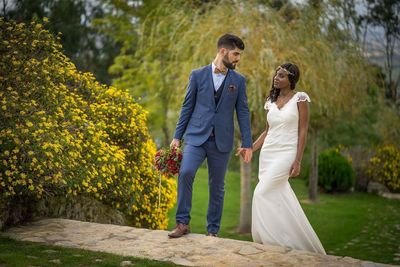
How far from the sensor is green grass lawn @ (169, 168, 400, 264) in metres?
9.42

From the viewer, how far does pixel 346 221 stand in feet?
41.4

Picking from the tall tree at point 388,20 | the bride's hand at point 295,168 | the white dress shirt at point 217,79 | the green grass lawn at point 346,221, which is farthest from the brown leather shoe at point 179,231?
the tall tree at point 388,20

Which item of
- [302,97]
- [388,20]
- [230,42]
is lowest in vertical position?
[302,97]

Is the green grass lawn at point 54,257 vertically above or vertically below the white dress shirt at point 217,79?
below

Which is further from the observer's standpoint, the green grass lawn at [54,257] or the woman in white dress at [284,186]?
the woman in white dress at [284,186]

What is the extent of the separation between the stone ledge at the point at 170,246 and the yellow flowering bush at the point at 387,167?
13494mm

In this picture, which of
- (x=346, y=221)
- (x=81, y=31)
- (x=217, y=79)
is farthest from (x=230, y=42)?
(x=81, y=31)

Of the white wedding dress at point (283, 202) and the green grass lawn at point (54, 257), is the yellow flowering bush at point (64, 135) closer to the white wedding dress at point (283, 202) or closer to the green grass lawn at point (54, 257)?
the green grass lawn at point (54, 257)

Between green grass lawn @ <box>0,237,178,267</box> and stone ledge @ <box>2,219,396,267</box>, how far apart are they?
0.16m

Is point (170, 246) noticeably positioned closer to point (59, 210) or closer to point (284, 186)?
point (284, 186)

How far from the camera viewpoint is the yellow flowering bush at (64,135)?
235 inches

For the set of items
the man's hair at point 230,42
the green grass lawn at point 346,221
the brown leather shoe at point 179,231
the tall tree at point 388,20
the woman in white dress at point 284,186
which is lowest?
the green grass lawn at point 346,221

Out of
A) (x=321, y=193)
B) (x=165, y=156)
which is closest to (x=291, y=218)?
(x=165, y=156)

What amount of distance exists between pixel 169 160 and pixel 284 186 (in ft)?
3.68
